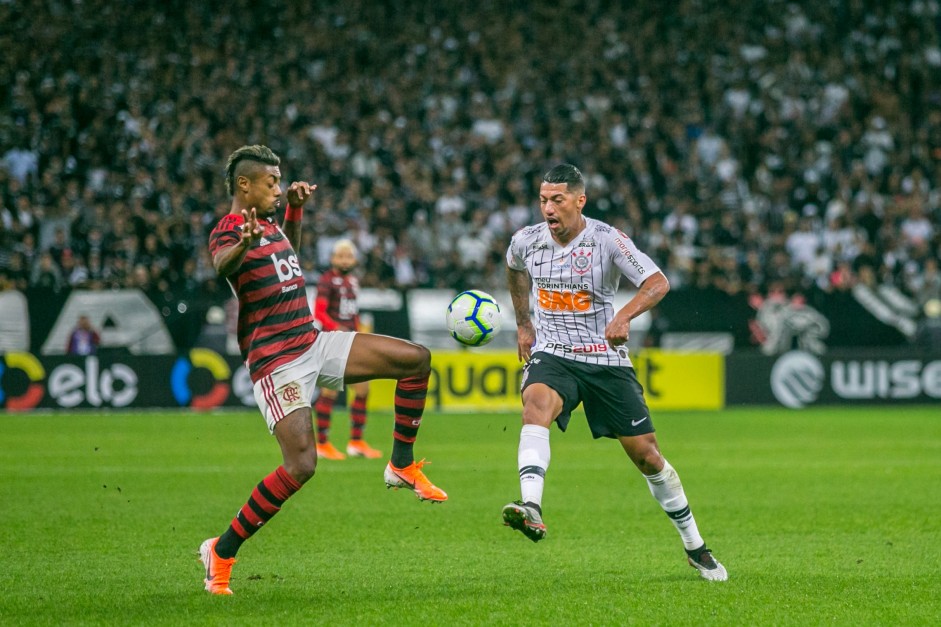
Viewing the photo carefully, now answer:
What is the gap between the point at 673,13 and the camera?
28812mm

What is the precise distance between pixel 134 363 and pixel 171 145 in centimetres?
445

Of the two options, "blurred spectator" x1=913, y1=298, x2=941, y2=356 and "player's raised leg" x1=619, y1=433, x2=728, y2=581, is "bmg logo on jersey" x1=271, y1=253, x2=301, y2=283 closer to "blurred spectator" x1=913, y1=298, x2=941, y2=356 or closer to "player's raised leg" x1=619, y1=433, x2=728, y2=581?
"player's raised leg" x1=619, y1=433, x2=728, y2=581

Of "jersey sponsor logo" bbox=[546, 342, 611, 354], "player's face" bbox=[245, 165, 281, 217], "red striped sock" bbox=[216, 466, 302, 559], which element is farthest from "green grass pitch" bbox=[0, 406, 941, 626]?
"player's face" bbox=[245, 165, 281, 217]

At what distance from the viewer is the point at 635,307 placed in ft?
22.7

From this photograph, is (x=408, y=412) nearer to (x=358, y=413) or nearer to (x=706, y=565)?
(x=706, y=565)

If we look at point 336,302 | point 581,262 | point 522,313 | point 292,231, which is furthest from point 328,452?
point 581,262

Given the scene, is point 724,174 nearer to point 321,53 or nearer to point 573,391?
point 321,53

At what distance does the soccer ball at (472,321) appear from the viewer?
25.1ft

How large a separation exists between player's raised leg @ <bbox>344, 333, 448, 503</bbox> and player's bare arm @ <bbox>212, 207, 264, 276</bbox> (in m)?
0.89

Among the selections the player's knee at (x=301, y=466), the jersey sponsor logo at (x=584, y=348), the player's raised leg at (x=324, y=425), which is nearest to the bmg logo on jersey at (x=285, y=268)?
the player's knee at (x=301, y=466)

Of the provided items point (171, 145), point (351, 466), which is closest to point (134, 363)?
point (171, 145)

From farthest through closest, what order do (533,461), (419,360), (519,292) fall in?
(519,292) → (419,360) → (533,461)

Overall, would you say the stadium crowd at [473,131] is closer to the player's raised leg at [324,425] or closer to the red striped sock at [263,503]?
the player's raised leg at [324,425]

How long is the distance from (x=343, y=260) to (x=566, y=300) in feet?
23.9
